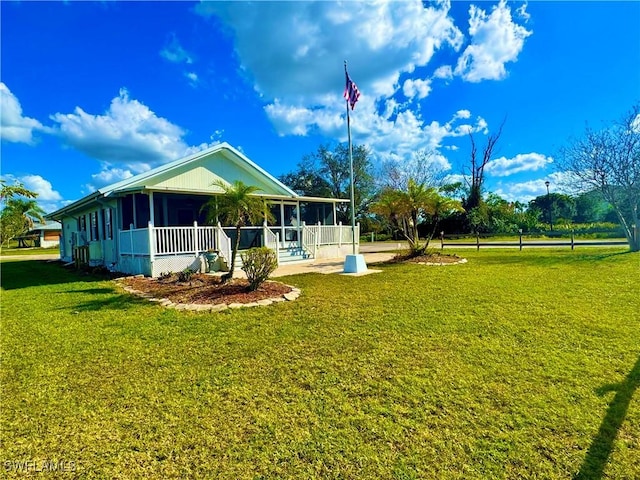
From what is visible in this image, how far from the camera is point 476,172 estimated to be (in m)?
36.2

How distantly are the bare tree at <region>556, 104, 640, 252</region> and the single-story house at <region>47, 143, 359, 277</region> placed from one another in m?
11.1

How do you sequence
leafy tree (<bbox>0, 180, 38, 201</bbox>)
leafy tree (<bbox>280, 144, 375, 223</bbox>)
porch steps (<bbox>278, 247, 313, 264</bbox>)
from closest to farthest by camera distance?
leafy tree (<bbox>0, 180, 38, 201</bbox>) → porch steps (<bbox>278, 247, 313, 264</bbox>) → leafy tree (<bbox>280, 144, 375, 223</bbox>)

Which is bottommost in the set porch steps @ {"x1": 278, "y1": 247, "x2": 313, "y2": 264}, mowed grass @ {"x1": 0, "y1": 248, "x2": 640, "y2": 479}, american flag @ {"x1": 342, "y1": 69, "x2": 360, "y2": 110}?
mowed grass @ {"x1": 0, "y1": 248, "x2": 640, "y2": 479}

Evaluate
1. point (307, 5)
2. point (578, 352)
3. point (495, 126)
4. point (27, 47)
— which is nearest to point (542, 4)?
point (307, 5)

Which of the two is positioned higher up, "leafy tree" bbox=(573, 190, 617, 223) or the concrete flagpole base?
"leafy tree" bbox=(573, 190, 617, 223)

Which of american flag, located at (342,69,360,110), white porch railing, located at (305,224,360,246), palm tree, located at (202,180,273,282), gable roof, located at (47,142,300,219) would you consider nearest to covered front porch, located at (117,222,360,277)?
white porch railing, located at (305,224,360,246)

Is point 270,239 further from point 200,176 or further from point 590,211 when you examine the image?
point 590,211

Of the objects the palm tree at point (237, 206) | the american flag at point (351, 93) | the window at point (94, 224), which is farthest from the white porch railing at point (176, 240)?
the american flag at point (351, 93)

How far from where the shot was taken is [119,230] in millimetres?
12625

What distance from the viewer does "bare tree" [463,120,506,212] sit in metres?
35.1

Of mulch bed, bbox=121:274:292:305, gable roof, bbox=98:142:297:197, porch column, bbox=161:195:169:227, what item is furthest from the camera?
porch column, bbox=161:195:169:227

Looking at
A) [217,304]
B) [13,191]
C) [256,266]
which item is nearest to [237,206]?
[256,266]

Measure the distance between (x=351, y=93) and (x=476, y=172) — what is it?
30.7 m

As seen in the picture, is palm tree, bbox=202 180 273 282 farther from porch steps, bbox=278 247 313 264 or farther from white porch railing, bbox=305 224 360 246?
white porch railing, bbox=305 224 360 246
